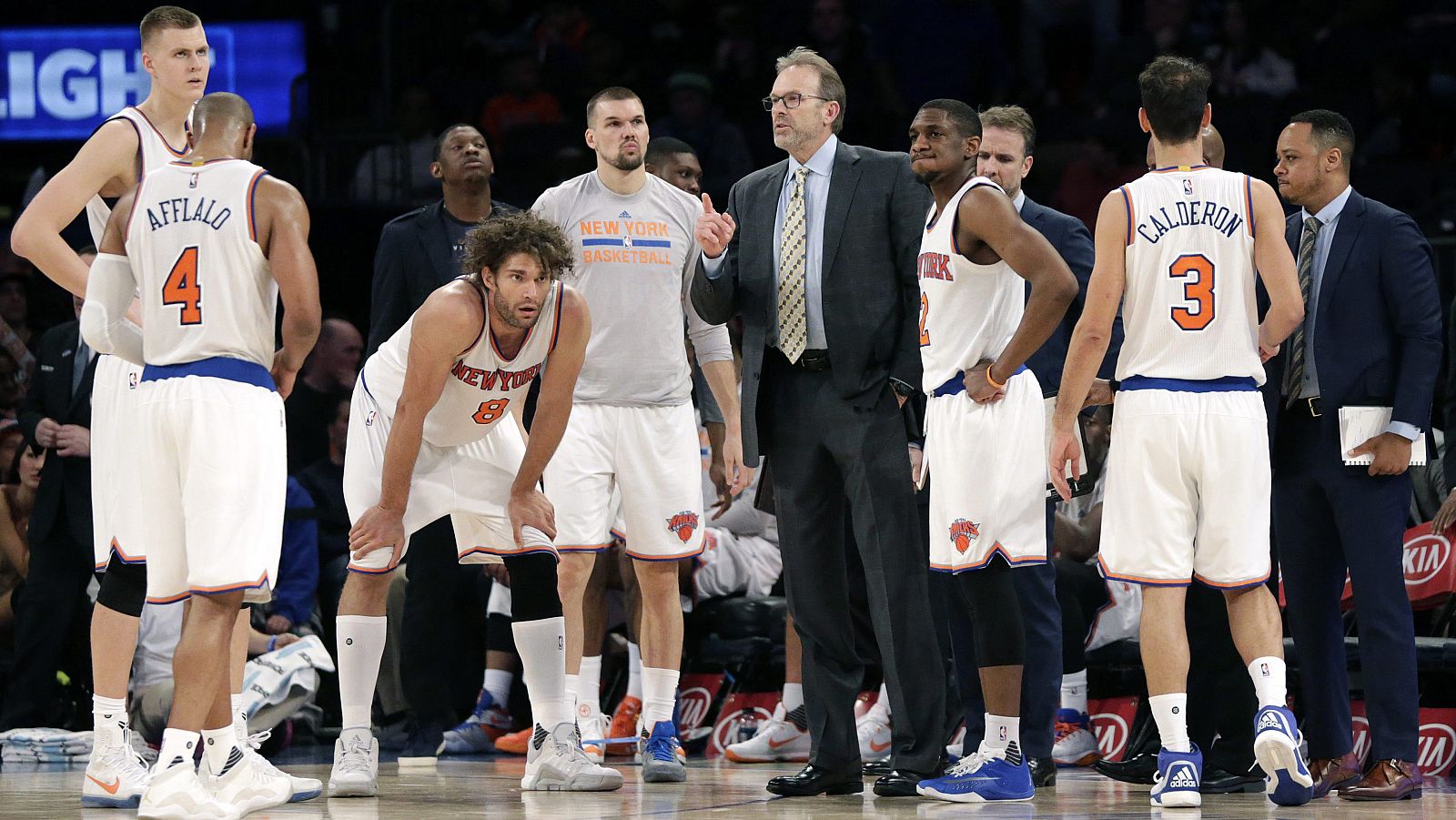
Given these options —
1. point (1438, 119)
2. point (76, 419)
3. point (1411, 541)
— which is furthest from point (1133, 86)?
point (76, 419)

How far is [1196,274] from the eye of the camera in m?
5.02

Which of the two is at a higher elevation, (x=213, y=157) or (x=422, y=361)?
(x=213, y=157)

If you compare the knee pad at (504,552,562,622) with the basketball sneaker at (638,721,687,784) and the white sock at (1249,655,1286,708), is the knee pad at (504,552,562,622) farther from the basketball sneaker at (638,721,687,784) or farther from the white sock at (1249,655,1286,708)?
the white sock at (1249,655,1286,708)

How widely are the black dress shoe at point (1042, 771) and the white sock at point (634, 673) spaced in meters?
2.23

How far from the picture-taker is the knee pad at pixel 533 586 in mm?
5617

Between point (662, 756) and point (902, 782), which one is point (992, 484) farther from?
point (662, 756)

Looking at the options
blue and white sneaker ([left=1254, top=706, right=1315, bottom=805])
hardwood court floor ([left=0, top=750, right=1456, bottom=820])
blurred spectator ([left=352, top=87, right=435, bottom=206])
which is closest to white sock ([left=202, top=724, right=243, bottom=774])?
hardwood court floor ([left=0, top=750, right=1456, bottom=820])

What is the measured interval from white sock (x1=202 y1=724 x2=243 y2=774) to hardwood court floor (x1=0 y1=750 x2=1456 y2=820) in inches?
7.6

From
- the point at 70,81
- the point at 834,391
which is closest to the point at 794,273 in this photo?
the point at 834,391

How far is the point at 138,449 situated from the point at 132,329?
43cm

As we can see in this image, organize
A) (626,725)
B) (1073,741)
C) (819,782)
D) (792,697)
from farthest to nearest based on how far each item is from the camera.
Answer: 1. (626,725)
2. (792,697)
3. (1073,741)
4. (819,782)

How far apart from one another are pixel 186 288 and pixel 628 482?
6.86 ft

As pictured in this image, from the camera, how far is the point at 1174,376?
5.01 metres

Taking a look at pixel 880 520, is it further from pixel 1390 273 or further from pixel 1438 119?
pixel 1438 119
